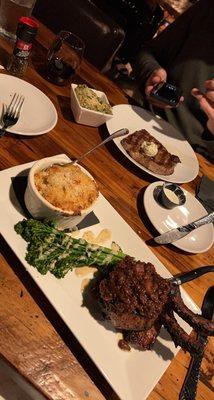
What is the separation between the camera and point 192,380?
1262mm

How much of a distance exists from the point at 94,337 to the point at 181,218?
3.03 feet

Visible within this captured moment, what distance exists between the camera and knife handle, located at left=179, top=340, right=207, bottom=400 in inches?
47.9

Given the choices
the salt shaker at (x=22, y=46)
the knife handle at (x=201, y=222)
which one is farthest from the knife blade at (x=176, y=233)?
the salt shaker at (x=22, y=46)

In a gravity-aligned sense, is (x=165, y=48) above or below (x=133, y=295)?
above

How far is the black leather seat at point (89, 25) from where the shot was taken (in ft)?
9.29

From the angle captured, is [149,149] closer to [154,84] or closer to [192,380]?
[154,84]

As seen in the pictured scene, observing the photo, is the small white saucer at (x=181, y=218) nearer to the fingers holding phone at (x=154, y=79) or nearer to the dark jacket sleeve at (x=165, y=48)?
the fingers holding phone at (x=154, y=79)

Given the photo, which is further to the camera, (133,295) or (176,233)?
(176,233)

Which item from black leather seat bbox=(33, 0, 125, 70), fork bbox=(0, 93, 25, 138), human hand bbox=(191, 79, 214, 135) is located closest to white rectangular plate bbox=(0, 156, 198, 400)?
fork bbox=(0, 93, 25, 138)

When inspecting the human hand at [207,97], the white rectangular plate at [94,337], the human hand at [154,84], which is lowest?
the white rectangular plate at [94,337]

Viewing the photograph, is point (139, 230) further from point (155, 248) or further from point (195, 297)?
point (195, 297)

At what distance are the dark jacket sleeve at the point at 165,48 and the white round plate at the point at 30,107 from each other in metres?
1.31

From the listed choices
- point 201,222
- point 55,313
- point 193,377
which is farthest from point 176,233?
point 55,313

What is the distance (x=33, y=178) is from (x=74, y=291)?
17.7 inches
